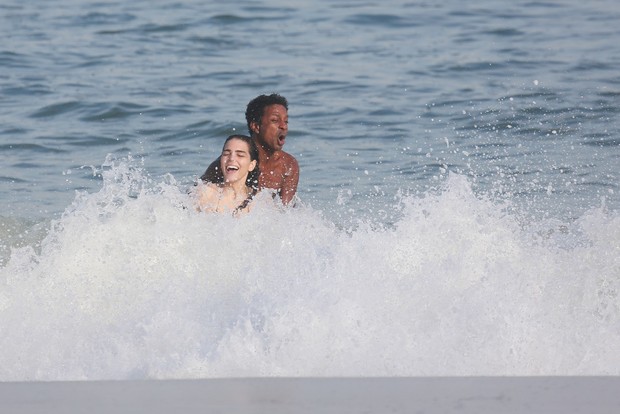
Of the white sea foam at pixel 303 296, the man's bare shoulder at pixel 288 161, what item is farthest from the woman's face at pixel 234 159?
the man's bare shoulder at pixel 288 161

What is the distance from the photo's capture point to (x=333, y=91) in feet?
44.6

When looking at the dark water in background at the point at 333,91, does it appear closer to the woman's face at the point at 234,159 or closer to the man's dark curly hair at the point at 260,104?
the man's dark curly hair at the point at 260,104

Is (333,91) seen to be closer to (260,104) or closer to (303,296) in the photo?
(260,104)

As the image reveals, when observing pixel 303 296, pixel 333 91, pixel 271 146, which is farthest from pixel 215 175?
pixel 333 91

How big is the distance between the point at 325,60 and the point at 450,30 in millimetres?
2591

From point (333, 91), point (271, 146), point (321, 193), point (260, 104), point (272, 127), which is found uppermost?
point (260, 104)

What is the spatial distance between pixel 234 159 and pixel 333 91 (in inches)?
251

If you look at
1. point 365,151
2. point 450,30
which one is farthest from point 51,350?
point 450,30

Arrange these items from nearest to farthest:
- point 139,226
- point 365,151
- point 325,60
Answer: point 139,226
point 365,151
point 325,60

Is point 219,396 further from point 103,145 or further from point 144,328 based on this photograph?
point 103,145

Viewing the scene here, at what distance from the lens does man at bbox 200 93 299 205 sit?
301 inches

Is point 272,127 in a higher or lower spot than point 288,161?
higher

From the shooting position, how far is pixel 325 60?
49.1 ft

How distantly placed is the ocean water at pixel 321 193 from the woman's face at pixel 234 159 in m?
0.24
